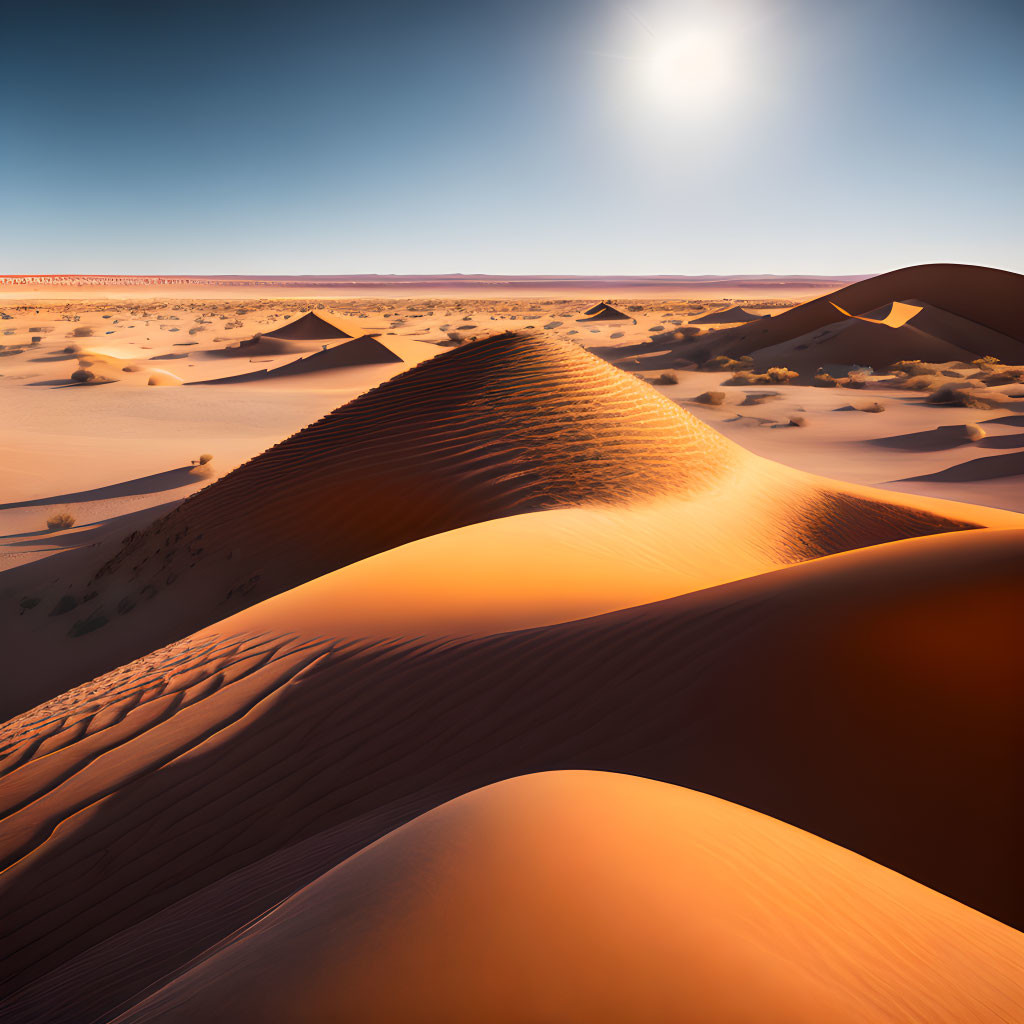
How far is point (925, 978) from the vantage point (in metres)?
1.63

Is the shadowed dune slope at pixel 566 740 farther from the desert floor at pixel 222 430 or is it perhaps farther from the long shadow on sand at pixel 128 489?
the long shadow on sand at pixel 128 489

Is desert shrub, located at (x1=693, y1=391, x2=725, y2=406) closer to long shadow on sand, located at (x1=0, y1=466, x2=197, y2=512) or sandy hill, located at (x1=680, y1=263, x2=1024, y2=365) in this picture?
sandy hill, located at (x1=680, y1=263, x2=1024, y2=365)

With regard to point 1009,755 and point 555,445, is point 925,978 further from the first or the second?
point 555,445

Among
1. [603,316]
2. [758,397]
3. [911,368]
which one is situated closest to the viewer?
[758,397]

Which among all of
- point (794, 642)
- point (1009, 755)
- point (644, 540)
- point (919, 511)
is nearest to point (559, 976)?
point (1009, 755)

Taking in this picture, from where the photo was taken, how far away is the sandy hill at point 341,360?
26.4 m

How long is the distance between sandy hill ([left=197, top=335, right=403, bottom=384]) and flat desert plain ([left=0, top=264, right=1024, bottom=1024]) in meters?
17.4

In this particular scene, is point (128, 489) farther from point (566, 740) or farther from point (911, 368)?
point (911, 368)

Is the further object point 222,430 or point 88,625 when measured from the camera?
point 222,430

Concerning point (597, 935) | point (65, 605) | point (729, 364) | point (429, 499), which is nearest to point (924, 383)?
point (729, 364)

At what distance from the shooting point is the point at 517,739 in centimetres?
334

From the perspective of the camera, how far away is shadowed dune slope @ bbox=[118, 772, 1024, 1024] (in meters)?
1.31

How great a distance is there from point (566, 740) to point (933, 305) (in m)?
34.0

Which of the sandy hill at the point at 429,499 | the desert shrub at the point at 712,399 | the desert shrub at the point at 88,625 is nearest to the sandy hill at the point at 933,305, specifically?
the desert shrub at the point at 712,399
